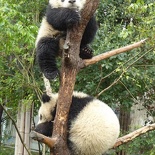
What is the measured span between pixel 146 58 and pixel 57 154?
2355mm

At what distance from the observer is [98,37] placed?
465 centimetres

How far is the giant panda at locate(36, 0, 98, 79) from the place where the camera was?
2971 millimetres

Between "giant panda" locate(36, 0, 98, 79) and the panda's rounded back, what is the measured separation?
429 millimetres

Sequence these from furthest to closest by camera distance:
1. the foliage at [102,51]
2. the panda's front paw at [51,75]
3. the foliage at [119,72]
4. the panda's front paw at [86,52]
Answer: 1. the foliage at [119,72]
2. the foliage at [102,51]
3. the panda's front paw at [86,52]
4. the panda's front paw at [51,75]

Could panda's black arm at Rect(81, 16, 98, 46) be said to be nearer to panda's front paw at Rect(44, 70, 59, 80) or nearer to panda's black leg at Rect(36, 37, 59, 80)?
panda's black leg at Rect(36, 37, 59, 80)

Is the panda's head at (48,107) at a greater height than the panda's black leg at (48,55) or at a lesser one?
lesser

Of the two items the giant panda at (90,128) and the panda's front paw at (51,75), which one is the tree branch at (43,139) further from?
the panda's front paw at (51,75)

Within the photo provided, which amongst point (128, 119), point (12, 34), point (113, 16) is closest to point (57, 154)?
point (12, 34)

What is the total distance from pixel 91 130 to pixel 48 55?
83 cm

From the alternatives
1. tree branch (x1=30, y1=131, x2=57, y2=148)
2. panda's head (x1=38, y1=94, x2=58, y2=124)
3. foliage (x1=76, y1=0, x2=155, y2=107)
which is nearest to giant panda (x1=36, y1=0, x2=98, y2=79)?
panda's head (x1=38, y1=94, x2=58, y2=124)

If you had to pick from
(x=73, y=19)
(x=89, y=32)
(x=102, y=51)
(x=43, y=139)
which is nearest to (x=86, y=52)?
(x=89, y=32)

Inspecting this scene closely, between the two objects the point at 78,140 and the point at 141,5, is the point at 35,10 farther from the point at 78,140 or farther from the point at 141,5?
the point at 78,140

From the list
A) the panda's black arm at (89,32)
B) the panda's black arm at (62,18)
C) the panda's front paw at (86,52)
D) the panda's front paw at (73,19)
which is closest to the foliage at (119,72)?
the panda's black arm at (89,32)

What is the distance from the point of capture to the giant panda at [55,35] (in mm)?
2971
